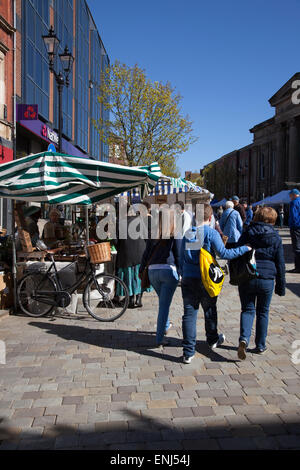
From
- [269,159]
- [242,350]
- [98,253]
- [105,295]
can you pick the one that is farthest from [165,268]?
[269,159]

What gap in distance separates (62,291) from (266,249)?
137 inches

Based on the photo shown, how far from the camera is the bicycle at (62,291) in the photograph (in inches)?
276

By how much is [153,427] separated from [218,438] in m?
0.52

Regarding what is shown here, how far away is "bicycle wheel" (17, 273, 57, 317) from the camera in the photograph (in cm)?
715

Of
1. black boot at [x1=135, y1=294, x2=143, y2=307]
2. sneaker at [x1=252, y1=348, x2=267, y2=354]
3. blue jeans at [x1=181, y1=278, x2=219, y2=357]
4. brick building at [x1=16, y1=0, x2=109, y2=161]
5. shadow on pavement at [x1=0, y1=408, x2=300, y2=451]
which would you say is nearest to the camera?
shadow on pavement at [x1=0, y1=408, x2=300, y2=451]

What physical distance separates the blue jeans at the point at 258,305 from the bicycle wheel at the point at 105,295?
242 centimetres

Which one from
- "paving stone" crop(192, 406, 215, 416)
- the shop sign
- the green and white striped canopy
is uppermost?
the shop sign

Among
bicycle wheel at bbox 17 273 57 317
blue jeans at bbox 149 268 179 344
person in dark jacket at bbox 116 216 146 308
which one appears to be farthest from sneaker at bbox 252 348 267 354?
bicycle wheel at bbox 17 273 57 317

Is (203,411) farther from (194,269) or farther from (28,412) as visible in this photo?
A: (194,269)

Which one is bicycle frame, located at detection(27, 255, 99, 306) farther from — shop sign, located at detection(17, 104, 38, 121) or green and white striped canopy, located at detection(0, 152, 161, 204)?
shop sign, located at detection(17, 104, 38, 121)

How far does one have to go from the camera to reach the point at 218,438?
3.26 m

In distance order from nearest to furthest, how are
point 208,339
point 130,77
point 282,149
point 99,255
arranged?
point 208,339, point 99,255, point 130,77, point 282,149
